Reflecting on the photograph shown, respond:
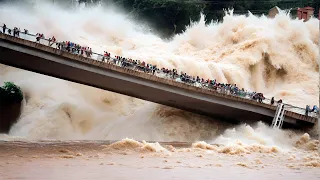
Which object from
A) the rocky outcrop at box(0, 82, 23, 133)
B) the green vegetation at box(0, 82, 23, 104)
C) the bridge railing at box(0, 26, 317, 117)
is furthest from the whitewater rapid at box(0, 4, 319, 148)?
the bridge railing at box(0, 26, 317, 117)

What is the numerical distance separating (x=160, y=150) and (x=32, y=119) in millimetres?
15849

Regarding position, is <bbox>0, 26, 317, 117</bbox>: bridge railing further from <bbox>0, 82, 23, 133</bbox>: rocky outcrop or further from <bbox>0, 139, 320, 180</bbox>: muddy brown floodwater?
<bbox>0, 82, 23, 133</bbox>: rocky outcrop

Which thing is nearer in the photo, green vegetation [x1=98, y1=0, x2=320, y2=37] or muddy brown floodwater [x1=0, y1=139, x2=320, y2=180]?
muddy brown floodwater [x1=0, y1=139, x2=320, y2=180]

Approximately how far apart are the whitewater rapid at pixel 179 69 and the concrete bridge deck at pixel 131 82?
1273mm

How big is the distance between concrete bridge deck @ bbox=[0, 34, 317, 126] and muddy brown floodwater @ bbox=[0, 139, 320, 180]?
5.58m

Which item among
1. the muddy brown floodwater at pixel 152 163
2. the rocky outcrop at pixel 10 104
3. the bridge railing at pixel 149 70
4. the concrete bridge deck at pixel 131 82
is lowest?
the rocky outcrop at pixel 10 104

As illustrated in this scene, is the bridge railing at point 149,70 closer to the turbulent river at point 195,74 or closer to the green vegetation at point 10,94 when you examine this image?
the turbulent river at point 195,74

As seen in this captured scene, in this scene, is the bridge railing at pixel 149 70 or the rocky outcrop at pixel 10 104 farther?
the rocky outcrop at pixel 10 104

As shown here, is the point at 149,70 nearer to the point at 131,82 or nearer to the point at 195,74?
the point at 131,82

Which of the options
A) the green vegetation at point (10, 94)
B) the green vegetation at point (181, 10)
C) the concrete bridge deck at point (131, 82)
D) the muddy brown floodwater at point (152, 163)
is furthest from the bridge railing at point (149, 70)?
the green vegetation at point (181, 10)

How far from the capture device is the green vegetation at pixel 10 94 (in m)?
37.9

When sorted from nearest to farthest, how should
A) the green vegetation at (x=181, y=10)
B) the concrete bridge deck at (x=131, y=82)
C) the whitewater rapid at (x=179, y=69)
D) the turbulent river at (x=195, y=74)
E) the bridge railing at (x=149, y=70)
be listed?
the turbulent river at (x=195, y=74) < the concrete bridge deck at (x=131, y=82) < the bridge railing at (x=149, y=70) < the whitewater rapid at (x=179, y=69) < the green vegetation at (x=181, y=10)

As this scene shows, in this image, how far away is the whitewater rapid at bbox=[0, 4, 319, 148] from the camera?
34.4 m

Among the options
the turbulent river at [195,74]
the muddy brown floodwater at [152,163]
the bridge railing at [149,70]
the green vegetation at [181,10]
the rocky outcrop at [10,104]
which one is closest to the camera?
the muddy brown floodwater at [152,163]
